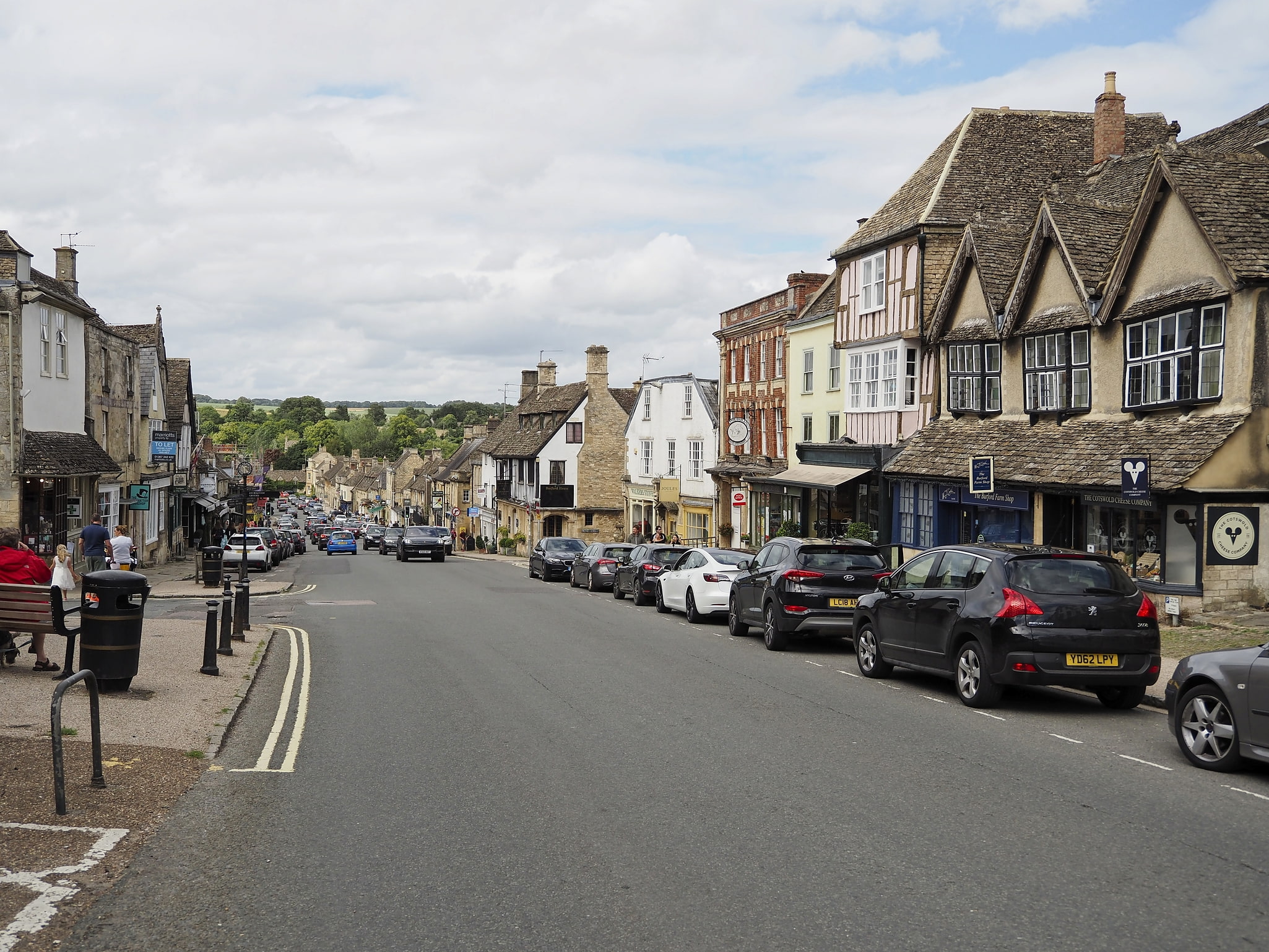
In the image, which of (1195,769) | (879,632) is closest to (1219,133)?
(879,632)

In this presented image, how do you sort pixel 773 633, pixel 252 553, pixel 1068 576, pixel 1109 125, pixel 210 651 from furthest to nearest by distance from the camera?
1. pixel 252 553
2. pixel 1109 125
3. pixel 773 633
4. pixel 210 651
5. pixel 1068 576

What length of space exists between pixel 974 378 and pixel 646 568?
8966 millimetres

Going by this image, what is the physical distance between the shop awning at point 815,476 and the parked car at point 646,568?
666cm

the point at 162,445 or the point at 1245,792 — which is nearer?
the point at 1245,792

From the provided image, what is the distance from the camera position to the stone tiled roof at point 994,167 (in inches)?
1219

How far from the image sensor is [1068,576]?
1231cm

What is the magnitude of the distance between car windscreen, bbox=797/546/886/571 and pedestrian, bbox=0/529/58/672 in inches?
409

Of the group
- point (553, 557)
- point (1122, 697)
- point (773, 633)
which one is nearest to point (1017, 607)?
point (1122, 697)

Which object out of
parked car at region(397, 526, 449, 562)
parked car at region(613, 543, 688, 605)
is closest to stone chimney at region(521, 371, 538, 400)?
parked car at region(397, 526, 449, 562)

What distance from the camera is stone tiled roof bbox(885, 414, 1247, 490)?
62.7 ft

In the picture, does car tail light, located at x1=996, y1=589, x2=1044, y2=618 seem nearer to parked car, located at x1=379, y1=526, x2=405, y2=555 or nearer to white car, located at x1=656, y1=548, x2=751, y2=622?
white car, located at x1=656, y1=548, x2=751, y2=622

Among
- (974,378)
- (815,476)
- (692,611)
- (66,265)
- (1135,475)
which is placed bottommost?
(692,611)

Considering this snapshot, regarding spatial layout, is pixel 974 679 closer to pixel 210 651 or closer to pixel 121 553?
pixel 210 651

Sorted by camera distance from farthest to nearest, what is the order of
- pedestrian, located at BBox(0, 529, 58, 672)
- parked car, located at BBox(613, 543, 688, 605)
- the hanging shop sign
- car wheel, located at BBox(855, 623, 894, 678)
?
parked car, located at BBox(613, 543, 688, 605), the hanging shop sign, car wheel, located at BBox(855, 623, 894, 678), pedestrian, located at BBox(0, 529, 58, 672)
